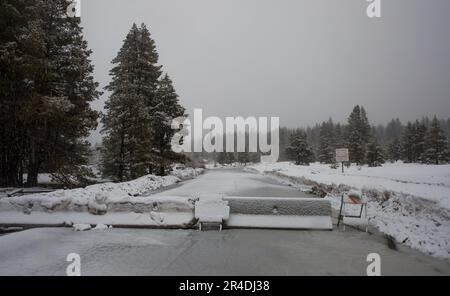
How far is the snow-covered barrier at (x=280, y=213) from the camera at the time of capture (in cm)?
986

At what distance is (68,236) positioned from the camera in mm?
8500

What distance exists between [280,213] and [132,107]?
19609mm

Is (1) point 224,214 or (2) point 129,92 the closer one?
(1) point 224,214

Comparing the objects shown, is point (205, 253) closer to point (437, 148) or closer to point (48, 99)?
point (48, 99)

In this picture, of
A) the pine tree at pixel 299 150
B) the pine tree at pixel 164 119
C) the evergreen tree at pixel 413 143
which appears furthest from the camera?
the pine tree at pixel 299 150

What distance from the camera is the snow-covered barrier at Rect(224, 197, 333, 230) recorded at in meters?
9.86

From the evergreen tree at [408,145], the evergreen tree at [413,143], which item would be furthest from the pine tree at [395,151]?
the evergreen tree at [408,145]

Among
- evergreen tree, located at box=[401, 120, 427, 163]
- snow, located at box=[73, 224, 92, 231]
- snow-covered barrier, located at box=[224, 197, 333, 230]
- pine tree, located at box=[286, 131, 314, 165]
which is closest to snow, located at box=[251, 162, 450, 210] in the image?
snow-covered barrier, located at box=[224, 197, 333, 230]

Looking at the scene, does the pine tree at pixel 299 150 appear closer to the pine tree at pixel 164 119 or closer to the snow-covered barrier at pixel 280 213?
the pine tree at pixel 164 119

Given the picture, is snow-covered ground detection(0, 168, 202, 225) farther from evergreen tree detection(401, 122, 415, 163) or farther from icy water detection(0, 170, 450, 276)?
evergreen tree detection(401, 122, 415, 163)

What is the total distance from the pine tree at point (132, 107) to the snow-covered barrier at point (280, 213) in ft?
59.8

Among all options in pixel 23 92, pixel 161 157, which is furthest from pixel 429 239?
pixel 161 157

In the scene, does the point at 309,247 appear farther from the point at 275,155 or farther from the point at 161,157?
the point at 275,155

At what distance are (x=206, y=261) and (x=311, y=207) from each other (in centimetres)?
466
